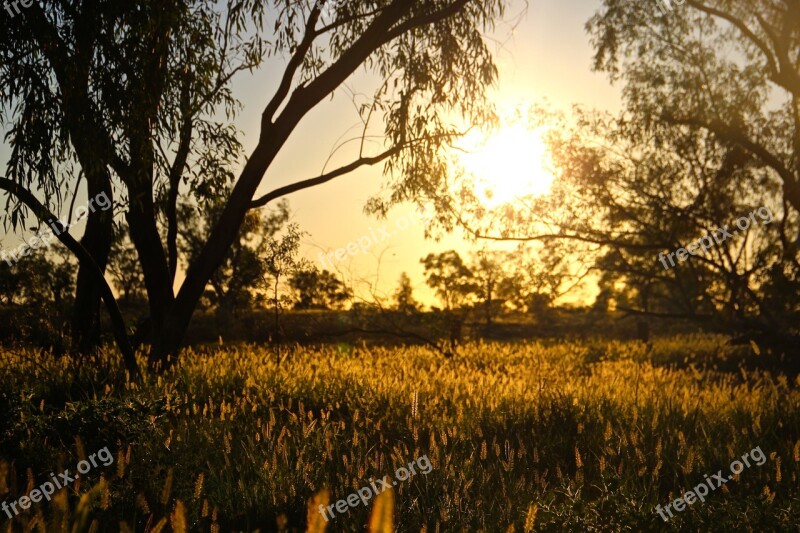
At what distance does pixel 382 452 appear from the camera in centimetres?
410

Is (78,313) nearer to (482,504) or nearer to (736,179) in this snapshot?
(482,504)

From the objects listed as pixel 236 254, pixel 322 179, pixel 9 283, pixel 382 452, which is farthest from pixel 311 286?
pixel 236 254

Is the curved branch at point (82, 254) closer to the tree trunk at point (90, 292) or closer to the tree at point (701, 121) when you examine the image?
the tree trunk at point (90, 292)

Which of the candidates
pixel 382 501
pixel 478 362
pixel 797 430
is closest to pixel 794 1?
pixel 478 362

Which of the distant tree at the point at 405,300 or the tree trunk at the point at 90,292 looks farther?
the distant tree at the point at 405,300

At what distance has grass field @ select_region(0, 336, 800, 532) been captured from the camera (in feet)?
12.2

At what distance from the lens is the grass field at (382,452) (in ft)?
12.2

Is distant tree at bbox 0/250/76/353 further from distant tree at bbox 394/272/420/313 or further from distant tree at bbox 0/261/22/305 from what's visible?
distant tree at bbox 394/272/420/313

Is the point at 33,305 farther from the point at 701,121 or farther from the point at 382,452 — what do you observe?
the point at 701,121

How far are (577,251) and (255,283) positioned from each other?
30.9 ft

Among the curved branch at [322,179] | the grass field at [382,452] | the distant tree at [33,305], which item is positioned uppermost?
the curved branch at [322,179]

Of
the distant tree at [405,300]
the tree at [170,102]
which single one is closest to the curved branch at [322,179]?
the tree at [170,102]

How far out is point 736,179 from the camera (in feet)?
61.4

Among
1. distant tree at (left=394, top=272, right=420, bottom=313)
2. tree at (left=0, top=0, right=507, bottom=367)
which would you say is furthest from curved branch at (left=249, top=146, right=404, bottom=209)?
distant tree at (left=394, top=272, right=420, bottom=313)
